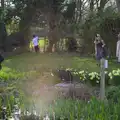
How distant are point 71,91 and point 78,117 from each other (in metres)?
2.54

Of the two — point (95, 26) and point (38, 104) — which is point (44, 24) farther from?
point (38, 104)

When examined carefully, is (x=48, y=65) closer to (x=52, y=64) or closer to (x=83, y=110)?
(x=52, y=64)

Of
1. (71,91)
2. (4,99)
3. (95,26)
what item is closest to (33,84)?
(71,91)

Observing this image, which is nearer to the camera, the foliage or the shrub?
the foliage

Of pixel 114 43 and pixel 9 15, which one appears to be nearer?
pixel 114 43

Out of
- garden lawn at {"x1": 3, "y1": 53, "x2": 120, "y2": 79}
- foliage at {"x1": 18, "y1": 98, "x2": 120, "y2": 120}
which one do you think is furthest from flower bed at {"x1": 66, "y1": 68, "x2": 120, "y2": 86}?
foliage at {"x1": 18, "y1": 98, "x2": 120, "y2": 120}

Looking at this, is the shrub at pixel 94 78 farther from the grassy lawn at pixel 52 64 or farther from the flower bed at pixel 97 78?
the grassy lawn at pixel 52 64

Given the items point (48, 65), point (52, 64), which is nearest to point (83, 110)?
point (48, 65)

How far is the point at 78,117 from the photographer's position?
16.3ft

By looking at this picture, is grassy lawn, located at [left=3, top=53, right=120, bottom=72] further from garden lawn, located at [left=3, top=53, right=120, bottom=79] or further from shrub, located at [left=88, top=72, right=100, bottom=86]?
shrub, located at [left=88, top=72, right=100, bottom=86]

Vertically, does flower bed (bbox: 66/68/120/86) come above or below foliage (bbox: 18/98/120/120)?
below

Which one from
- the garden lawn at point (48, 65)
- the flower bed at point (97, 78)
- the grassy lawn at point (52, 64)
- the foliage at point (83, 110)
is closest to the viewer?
the foliage at point (83, 110)

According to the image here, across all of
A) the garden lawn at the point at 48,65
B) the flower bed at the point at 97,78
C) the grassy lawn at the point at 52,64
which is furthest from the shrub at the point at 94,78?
the grassy lawn at the point at 52,64

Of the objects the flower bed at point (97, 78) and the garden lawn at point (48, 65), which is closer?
the flower bed at point (97, 78)
